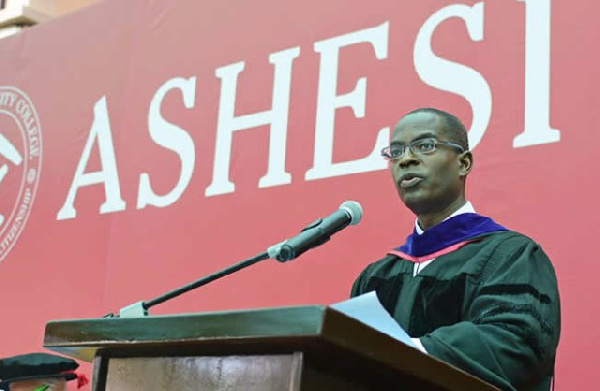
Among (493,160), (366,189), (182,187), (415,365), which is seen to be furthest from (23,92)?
(415,365)

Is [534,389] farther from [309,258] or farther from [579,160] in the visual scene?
[309,258]

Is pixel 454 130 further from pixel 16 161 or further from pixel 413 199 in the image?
pixel 16 161

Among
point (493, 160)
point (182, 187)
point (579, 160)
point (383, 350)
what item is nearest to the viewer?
point (383, 350)

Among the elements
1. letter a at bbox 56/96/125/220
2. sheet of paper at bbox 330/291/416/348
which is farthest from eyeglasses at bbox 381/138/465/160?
letter a at bbox 56/96/125/220

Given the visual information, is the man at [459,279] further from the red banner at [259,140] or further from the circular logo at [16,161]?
the circular logo at [16,161]

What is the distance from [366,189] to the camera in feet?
11.4

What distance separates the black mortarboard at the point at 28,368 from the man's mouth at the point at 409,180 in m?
1.98

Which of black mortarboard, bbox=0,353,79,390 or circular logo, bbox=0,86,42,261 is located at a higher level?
circular logo, bbox=0,86,42,261

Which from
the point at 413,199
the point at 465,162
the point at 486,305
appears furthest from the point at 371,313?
the point at 465,162

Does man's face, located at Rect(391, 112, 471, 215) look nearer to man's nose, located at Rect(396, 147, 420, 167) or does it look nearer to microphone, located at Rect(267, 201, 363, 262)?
man's nose, located at Rect(396, 147, 420, 167)

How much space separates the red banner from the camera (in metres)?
3.04

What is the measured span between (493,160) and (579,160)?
29 centimetres

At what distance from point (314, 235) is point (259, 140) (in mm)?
2010

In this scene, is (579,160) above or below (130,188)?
below
